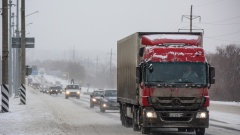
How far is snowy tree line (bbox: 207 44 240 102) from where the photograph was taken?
91.7 m

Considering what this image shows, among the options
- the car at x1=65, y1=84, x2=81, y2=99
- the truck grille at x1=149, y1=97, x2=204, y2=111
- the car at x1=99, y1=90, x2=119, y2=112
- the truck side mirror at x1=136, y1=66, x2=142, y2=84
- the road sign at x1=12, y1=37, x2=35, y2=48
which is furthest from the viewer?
the car at x1=65, y1=84, x2=81, y2=99

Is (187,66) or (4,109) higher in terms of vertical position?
(187,66)

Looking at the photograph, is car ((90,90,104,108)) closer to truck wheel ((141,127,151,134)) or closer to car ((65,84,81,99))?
truck wheel ((141,127,151,134))

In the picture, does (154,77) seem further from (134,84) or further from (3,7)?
(3,7)

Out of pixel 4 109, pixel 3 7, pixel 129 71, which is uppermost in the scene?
pixel 3 7

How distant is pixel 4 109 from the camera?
1489 inches

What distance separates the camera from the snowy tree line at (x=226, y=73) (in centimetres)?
9169

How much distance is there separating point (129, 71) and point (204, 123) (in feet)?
14.2

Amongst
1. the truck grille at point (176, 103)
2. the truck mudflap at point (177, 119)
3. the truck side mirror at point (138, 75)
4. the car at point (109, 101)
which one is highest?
the truck side mirror at point (138, 75)

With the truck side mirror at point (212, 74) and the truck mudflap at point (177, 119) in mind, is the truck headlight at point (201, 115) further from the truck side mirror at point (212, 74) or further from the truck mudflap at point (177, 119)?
the truck side mirror at point (212, 74)

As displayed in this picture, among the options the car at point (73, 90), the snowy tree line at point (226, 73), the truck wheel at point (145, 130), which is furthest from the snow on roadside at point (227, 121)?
the snowy tree line at point (226, 73)

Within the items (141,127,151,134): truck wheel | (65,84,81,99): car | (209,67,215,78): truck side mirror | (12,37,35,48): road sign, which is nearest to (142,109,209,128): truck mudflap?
(141,127,151,134): truck wheel

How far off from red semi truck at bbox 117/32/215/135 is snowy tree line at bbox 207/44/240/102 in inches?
2565

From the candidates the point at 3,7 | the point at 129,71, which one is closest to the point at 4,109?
the point at 3,7
